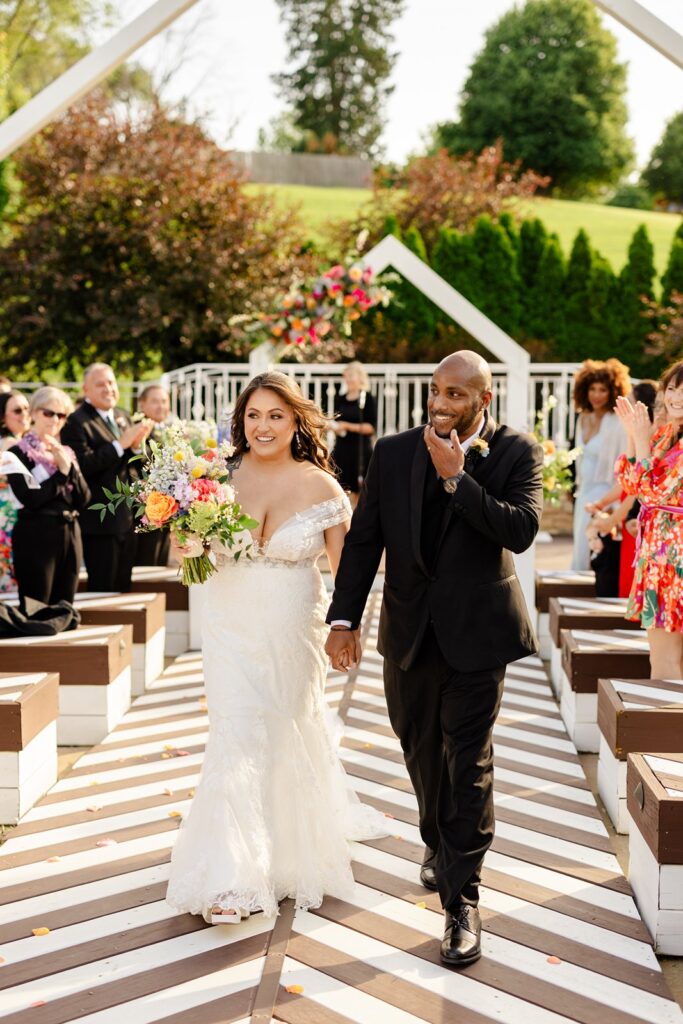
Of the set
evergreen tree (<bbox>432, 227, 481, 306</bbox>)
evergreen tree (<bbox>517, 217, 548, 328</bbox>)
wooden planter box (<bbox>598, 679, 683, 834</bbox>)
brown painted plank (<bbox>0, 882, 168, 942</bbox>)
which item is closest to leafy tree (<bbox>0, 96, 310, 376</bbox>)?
evergreen tree (<bbox>432, 227, 481, 306</bbox>)

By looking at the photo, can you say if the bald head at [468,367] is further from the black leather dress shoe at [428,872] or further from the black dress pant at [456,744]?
the black leather dress shoe at [428,872]

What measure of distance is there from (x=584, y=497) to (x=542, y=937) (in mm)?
4773

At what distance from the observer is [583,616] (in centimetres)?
656

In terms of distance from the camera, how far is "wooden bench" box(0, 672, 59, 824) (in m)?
4.63

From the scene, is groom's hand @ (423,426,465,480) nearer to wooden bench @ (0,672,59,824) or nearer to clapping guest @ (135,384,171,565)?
wooden bench @ (0,672,59,824)

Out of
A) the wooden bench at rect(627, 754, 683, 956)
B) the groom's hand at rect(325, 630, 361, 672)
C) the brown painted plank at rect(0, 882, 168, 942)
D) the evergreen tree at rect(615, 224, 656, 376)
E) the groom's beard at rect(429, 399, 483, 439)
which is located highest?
the evergreen tree at rect(615, 224, 656, 376)

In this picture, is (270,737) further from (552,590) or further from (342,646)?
(552,590)

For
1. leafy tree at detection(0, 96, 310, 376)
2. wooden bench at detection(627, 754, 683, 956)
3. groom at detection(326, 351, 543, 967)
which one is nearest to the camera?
groom at detection(326, 351, 543, 967)

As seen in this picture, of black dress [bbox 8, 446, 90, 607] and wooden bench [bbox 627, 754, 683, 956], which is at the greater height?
black dress [bbox 8, 446, 90, 607]

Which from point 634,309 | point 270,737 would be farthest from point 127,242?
point 270,737

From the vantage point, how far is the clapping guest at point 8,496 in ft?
22.5

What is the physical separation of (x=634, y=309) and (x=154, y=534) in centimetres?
1461

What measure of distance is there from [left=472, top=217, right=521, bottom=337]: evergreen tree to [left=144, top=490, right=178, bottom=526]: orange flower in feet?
58.5

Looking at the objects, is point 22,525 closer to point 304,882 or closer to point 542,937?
point 304,882
